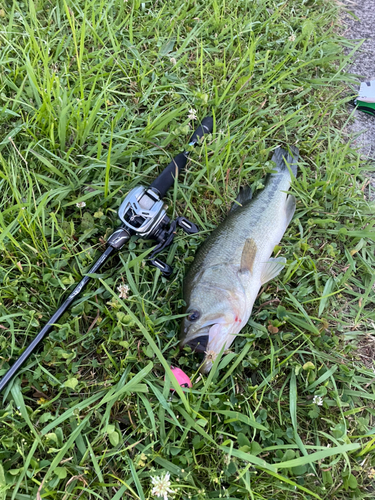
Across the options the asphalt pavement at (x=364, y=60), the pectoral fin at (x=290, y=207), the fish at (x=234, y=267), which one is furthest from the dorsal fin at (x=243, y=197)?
the asphalt pavement at (x=364, y=60)

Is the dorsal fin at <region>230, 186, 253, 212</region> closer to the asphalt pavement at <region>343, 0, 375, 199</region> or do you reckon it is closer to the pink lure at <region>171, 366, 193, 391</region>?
the asphalt pavement at <region>343, 0, 375, 199</region>

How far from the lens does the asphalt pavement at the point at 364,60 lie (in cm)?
367

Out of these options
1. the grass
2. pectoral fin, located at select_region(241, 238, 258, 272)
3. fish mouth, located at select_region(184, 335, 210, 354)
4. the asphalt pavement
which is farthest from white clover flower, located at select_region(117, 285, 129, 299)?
the asphalt pavement

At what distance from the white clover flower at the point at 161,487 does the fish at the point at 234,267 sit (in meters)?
0.70

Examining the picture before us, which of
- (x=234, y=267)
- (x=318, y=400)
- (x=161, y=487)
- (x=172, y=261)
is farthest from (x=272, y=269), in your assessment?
(x=161, y=487)

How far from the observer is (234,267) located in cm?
265

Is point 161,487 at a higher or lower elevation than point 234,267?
lower

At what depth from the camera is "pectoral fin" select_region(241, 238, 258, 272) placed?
2672 mm

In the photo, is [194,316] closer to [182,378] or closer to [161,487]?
[182,378]

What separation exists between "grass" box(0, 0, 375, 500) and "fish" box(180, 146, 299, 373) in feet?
0.46

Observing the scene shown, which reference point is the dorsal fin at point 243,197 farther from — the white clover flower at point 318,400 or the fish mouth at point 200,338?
the white clover flower at point 318,400

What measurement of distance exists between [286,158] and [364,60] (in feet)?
6.77

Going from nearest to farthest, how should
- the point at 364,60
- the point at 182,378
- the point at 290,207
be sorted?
1. the point at 182,378
2. the point at 290,207
3. the point at 364,60

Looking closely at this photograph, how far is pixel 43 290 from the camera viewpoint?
2564 millimetres
